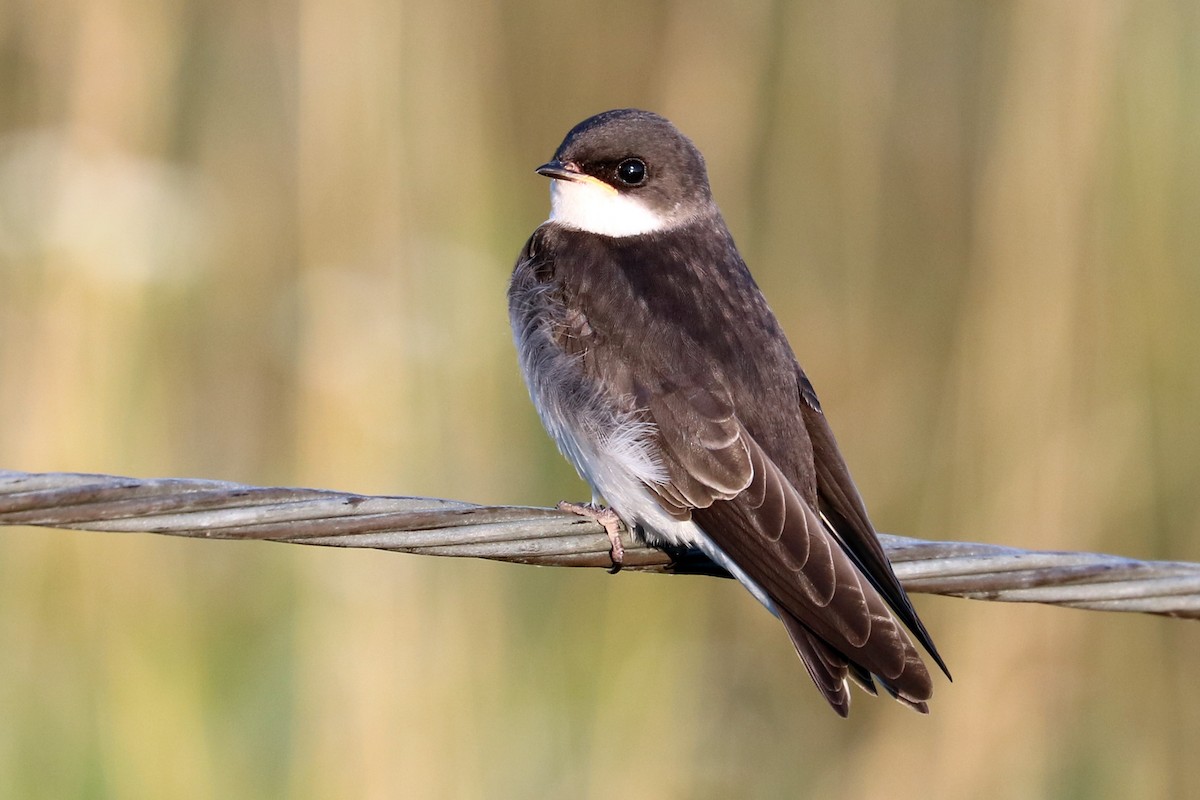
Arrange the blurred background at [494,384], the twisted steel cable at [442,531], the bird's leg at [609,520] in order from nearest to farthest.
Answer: the twisted steel cable at [442,531], the bird's leg at [609,520], the blurred background at [494,384]

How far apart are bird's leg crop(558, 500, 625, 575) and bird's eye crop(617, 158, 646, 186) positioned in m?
0.93

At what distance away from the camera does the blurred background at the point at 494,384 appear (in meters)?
3.39

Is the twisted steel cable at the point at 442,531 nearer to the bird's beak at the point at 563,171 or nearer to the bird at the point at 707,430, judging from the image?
the bird at the point at 707,430

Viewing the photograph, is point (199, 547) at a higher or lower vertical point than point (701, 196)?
lower

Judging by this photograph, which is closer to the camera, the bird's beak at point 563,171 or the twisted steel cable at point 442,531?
the twisted steel cable at point 442,531

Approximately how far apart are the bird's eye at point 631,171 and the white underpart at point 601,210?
0.05 meters

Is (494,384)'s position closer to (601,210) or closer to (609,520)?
(601,210)

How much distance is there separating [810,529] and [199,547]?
177 centimetres

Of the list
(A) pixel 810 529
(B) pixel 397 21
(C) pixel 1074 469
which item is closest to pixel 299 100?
(B) pixel 397 21

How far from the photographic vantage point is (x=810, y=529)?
9.05 ft

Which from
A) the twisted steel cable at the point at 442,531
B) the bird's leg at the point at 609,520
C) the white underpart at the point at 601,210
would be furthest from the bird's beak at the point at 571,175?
the twisted steel cable at the point at 442,531

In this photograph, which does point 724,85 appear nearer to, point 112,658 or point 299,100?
point 299,100

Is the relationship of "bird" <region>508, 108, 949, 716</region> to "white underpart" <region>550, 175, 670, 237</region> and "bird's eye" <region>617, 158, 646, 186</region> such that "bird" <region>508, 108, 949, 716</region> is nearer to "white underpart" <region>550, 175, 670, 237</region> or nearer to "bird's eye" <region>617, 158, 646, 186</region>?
"white underpart" <region>550, 175, 670, 237</region>

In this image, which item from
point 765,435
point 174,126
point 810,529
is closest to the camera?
point 810,529
